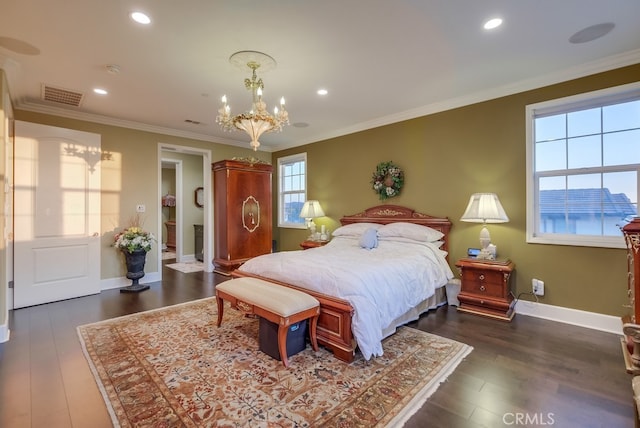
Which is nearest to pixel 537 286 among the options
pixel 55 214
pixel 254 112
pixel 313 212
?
pixel 313 212

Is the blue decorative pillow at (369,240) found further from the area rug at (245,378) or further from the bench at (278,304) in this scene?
the bench at (278,304)

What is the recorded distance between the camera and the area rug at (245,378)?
1755mm

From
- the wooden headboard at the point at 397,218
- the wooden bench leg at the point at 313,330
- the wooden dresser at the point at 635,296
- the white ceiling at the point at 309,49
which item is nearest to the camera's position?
the wooden dresser at the point at 635,296

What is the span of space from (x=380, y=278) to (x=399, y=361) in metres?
0.67

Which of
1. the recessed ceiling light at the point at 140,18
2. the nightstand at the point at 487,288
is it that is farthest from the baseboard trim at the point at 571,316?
the recessed ceiling light at the point at 140,18

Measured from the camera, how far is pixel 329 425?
167 centimetres

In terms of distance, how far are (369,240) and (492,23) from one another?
8.47 ft

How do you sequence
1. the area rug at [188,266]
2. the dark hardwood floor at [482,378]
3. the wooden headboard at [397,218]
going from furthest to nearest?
the area rug at [188,266]
the wooden headboard at [397,218]
the dark hardwood floor at [482,378]

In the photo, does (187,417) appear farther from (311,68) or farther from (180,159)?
(180,159)

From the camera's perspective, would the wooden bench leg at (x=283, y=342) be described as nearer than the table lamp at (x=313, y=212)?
Yes

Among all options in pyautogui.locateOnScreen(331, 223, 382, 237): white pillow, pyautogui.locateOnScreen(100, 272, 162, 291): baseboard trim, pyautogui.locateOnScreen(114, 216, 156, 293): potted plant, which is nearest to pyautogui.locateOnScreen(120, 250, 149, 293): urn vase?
pyautogui.locateOnScreen(114, 216, 156, 293): potted plant

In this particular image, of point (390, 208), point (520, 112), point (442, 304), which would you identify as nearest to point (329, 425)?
point (442, 304)

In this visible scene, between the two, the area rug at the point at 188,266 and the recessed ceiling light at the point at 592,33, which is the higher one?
the recessed ceiling light at the point at 592,33

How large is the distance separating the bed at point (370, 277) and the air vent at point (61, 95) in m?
3.10
